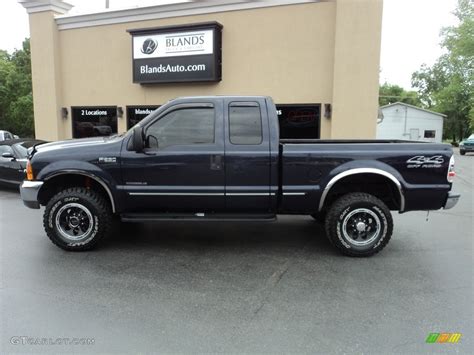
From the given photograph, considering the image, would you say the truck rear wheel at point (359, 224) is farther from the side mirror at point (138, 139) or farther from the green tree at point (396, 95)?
the green tree at point (396, 95)

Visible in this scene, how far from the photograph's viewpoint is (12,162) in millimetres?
9602

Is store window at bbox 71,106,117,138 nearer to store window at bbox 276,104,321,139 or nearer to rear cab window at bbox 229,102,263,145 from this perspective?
store window at bbox 276,104,321,139

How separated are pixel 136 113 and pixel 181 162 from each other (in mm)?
8883

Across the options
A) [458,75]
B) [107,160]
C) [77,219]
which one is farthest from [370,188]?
[458,75]

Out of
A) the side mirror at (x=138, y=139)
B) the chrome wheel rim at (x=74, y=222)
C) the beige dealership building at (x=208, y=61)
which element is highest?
the beige dealership building at (x=208, y=61)

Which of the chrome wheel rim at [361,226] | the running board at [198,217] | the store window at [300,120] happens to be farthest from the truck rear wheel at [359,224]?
the store window at [300,120]

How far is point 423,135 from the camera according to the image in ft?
133

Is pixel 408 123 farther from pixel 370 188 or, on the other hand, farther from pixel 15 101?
pixel 370 188

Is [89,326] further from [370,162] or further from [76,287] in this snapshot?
[370,162]

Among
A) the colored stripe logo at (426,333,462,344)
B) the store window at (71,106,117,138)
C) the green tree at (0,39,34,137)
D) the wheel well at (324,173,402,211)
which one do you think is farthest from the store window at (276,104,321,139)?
the green tree at (0,39,34,137)

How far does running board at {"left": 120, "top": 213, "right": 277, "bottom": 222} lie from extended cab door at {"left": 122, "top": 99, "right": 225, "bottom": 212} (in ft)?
0.31

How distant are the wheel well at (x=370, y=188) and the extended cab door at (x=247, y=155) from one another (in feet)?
3.22

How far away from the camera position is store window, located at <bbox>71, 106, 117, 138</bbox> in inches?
535

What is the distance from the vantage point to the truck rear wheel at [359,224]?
503 cm
